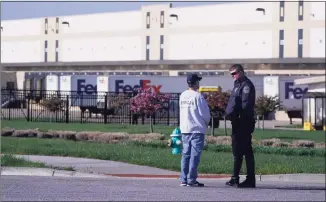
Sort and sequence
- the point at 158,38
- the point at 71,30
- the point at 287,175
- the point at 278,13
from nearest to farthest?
the point at 287,175 → the point at 278,13 → the point at 158,38 → the point at 71,30

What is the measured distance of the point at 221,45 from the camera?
61719 mm

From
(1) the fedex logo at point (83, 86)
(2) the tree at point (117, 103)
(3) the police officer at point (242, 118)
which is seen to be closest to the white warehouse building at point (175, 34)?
(1) the fedex logo at point (83, 86)

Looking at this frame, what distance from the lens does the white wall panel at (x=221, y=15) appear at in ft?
193

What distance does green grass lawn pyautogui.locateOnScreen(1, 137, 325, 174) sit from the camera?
1494 centimetres

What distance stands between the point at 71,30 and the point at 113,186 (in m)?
58.8

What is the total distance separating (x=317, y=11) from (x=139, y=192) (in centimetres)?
4848

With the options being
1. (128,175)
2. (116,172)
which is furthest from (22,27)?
(128,175)

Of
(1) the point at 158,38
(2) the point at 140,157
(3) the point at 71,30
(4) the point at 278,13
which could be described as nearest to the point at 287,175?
(2) the point at 140,157

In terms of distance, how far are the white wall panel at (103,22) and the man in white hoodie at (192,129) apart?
5450 centimetres

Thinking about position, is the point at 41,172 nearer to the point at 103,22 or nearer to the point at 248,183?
the point at 248,183

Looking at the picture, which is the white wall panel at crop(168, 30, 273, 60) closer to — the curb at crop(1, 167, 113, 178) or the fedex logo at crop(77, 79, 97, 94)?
the fedex logo at crop(77, 79, 97, 94)

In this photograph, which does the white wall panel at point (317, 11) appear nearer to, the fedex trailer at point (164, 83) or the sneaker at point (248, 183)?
the fedex trailer at point (164, 83)

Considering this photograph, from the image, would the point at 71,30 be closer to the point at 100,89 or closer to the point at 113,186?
the point at 100,89

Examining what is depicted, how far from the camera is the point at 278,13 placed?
191ft
